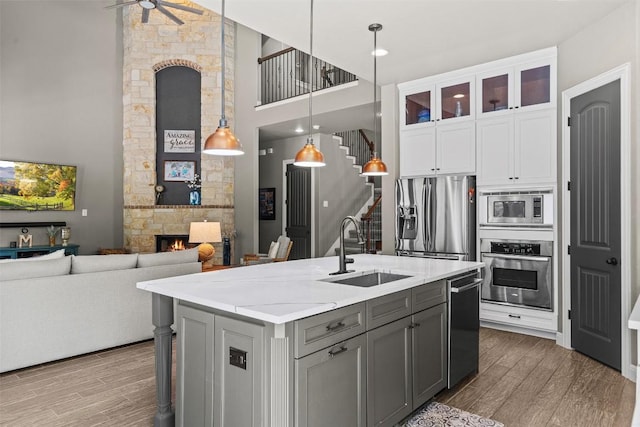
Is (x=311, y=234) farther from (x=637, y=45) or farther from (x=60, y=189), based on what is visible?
(x=637, y=45)

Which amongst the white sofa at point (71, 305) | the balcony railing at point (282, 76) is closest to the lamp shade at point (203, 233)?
the white sofa at point (71, 305)

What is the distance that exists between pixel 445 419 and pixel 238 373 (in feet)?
4.95

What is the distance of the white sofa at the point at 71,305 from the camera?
337 centimetres

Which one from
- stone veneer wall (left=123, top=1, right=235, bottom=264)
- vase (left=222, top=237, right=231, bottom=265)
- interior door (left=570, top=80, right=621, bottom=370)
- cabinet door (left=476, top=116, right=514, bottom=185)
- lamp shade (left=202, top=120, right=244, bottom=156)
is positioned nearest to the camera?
lamp shade (left=202, top=120, right=244, bottom=156)

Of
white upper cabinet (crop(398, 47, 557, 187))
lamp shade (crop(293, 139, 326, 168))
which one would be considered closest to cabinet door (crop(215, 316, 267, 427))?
lamp shade (crop(293, 139, 326, 168))

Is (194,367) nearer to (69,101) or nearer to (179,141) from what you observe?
(179,141)

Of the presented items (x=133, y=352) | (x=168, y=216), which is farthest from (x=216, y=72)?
(x=133, y=352)

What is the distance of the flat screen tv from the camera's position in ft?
22.3

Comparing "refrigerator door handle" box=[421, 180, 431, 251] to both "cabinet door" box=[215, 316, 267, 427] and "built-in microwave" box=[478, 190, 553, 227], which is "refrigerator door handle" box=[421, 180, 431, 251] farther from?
"cabinet door" box=[215, 316, 267, 427]

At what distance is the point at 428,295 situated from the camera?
2.76 metres

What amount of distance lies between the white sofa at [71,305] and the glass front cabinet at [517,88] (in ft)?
12.8

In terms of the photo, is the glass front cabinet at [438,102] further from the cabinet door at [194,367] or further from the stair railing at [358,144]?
the stair railing at [358,144]

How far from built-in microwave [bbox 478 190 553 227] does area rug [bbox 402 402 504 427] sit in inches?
95.1

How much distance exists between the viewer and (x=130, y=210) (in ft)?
25.5
